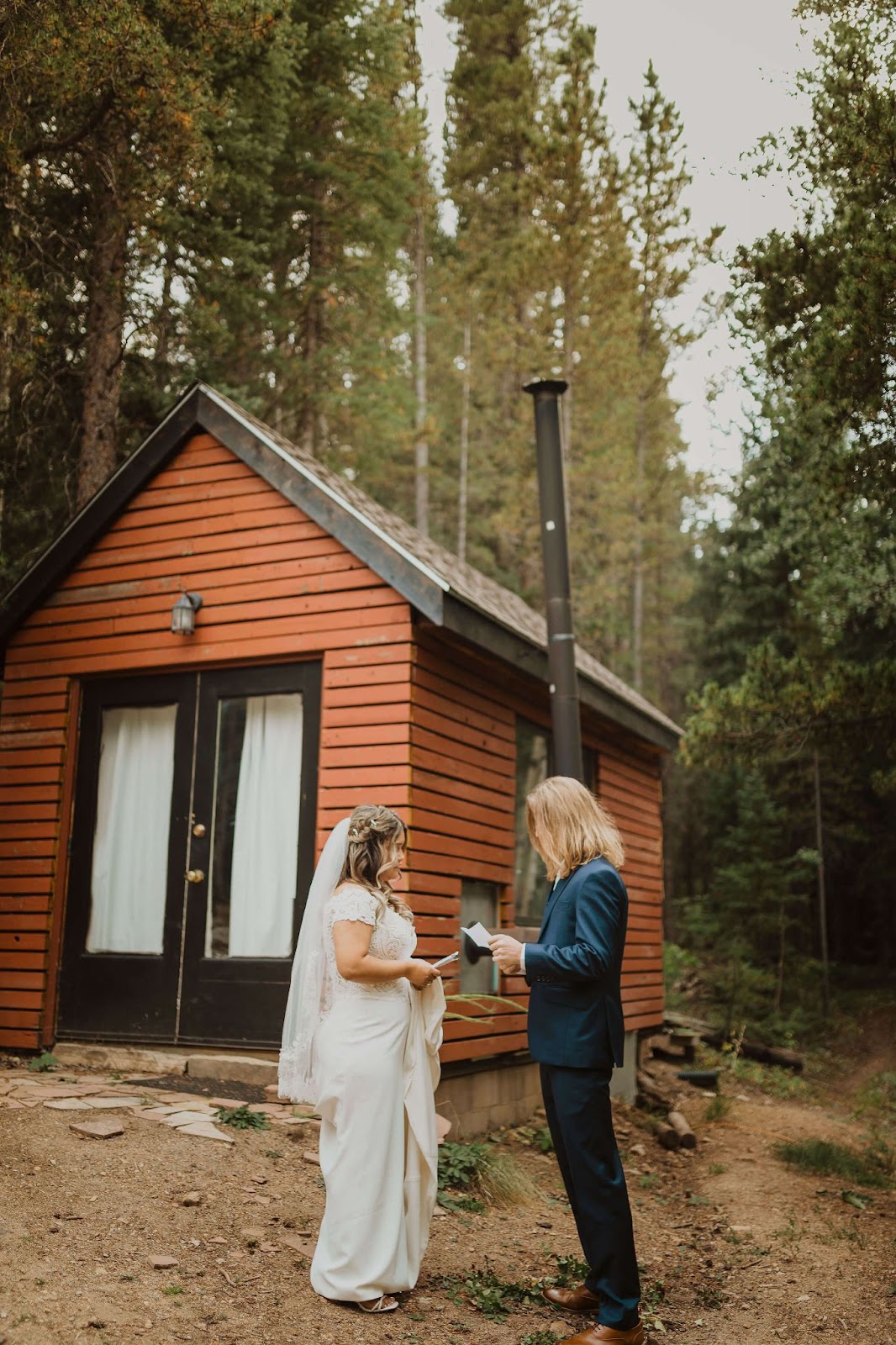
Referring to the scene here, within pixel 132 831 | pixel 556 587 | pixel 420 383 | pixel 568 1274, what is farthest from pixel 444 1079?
pixel 420 383

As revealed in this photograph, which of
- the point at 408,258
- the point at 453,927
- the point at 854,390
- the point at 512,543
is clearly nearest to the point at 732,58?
the point at 854,390

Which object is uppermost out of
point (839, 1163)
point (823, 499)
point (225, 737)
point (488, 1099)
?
point (823, 499)

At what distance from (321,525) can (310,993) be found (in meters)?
3.51

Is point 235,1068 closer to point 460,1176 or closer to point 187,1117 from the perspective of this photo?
point 187,1117

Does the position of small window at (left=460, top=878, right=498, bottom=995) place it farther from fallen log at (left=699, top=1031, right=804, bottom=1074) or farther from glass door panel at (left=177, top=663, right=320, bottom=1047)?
fallen log at (left=699, top=1031, right=804, bottom=1074)

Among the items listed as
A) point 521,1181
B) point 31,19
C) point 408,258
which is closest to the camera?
point 521,1181

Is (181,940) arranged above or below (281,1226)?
→ above

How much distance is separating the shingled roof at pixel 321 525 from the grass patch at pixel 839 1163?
3528 mm

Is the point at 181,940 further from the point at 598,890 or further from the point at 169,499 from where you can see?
the point at 598,890

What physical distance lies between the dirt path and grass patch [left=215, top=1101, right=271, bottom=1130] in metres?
0.06

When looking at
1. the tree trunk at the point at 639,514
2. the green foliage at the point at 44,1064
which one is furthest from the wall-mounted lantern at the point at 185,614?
the tree trunk at the point at 639,514

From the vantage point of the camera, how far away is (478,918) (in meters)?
7.72

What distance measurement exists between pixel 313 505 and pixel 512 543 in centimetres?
1608

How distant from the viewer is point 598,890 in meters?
3.85
